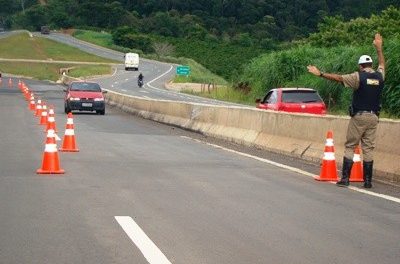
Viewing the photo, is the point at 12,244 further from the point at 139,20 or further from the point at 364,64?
the point at 139,20

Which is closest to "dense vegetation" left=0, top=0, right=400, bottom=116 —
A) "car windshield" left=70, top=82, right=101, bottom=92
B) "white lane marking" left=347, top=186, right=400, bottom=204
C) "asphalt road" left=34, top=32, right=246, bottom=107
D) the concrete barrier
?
"asphalt road" left=34, top=32, right=246, bottom=107

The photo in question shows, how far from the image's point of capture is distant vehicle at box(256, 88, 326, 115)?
→ 2697 centimetres

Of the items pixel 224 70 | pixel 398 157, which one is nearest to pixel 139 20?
pixel 224 70

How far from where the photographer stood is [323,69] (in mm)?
46781

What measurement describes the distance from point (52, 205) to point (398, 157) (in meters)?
6.23

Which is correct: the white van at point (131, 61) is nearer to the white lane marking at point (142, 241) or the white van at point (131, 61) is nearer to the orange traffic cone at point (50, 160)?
the orange traffic cone at point (50, 160)

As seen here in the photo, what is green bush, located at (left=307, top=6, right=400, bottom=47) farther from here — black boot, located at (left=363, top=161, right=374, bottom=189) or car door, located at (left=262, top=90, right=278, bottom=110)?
black boot, located at (left=363, top=161, right=374, bottom=189)

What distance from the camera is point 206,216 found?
10.6 m

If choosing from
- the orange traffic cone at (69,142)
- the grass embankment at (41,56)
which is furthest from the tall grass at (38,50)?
the orange traffic cone at (69,142)

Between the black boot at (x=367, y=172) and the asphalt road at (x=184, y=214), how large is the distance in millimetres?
463

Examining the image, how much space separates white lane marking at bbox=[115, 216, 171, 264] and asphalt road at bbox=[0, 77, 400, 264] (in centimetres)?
2

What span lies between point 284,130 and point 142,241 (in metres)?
12.3

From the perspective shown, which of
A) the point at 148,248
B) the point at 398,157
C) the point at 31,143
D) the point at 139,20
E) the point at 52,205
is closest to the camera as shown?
the point at 148,248

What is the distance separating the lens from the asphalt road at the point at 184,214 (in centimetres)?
836
